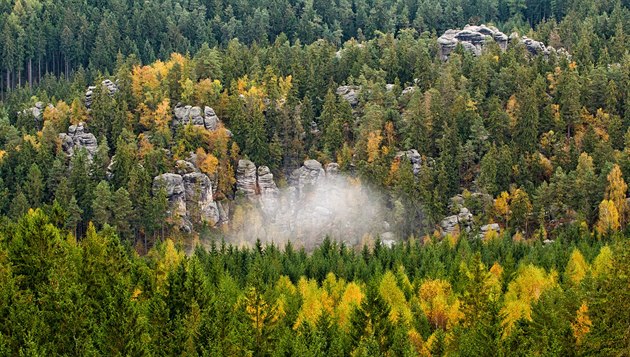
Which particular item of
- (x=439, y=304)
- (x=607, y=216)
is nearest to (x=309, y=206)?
(x=607, y=216)

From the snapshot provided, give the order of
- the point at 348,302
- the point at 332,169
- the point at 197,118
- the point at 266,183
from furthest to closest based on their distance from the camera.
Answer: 1. the point at 197,118
2. the point at 266,183
3. the point at 332,169
4. the point at 348,302

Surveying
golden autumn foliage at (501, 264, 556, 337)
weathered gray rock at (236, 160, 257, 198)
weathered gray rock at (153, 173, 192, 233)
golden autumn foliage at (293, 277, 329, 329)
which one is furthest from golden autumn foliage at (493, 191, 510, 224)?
weathered gray rock at (153, 173, 192, 233)

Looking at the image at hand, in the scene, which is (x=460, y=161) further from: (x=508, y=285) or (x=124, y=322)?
(x=124, y=322)

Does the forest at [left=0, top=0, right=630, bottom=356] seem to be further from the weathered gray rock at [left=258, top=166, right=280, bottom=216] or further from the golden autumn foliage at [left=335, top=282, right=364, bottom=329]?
the golden autumn foliage at [left=335, top=282, right=364, bottom=329]

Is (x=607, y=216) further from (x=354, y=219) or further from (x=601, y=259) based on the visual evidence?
(x=354, y=219)

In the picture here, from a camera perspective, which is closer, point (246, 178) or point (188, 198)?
point (188, 198)

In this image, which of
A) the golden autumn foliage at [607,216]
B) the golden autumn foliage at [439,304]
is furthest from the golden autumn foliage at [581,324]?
the golden autumn foliage at [607,216]

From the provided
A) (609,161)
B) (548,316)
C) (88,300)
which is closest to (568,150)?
(609,161)

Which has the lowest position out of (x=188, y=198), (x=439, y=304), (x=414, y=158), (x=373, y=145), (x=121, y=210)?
(x=439, y=304)
